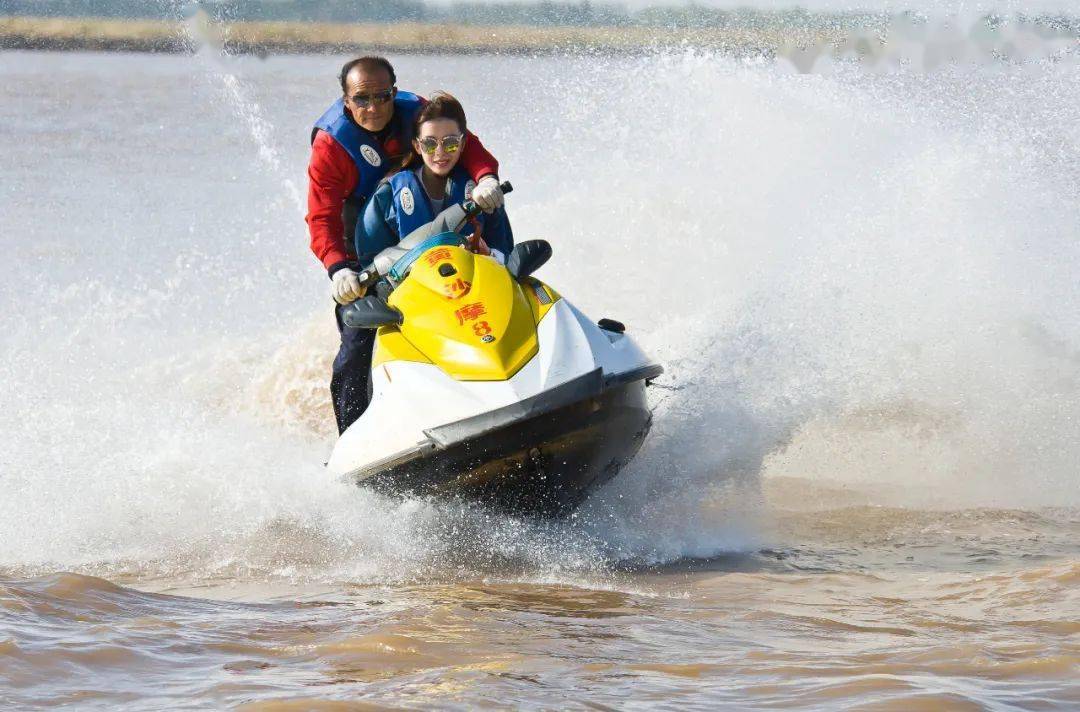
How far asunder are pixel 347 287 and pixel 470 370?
784mm

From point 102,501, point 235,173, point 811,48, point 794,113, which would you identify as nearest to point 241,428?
point 102,501

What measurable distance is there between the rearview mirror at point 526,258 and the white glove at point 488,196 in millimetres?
185

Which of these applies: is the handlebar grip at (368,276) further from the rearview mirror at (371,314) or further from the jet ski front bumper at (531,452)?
the jet ski front bumper at (531,452)

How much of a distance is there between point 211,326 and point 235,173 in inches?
314

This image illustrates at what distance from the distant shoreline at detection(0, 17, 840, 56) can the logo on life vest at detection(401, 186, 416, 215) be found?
1050 centimetres

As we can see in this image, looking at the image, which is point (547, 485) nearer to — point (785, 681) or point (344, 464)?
point (344, 464)

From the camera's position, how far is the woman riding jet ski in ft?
15.9

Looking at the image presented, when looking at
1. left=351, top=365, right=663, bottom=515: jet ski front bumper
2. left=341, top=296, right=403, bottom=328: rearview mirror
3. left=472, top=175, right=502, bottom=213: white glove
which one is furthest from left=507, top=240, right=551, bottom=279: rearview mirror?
left=351, top=365, right=663, bottom=515: jet ski front bumper

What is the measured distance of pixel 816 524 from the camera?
236 inches

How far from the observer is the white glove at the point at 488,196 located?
5.42 metres

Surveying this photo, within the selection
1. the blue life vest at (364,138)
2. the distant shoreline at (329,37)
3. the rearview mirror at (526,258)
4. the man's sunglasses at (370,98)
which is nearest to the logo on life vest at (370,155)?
the blue life vest at (364,138)

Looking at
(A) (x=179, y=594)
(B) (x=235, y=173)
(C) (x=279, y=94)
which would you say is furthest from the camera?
(C) (x=279, y=94)

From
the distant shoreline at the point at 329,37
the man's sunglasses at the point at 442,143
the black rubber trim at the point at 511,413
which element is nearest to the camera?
the black rubber trim at the point at 511,413

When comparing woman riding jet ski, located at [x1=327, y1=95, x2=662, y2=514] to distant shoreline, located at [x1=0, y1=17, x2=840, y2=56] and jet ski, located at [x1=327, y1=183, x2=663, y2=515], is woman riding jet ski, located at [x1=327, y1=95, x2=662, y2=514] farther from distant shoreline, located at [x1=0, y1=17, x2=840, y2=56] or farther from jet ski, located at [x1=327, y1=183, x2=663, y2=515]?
distant shoreline, located at [x1=0, y1=17, x2=840, y2=56]
